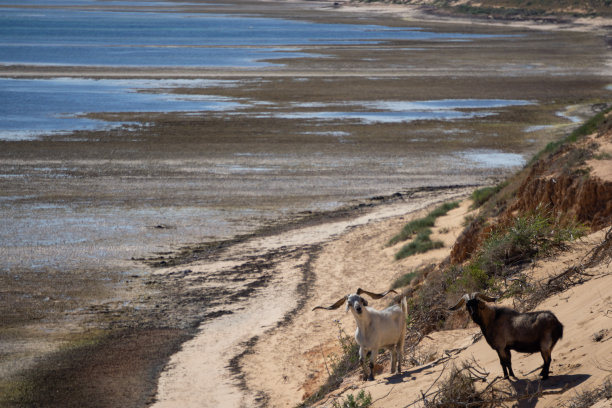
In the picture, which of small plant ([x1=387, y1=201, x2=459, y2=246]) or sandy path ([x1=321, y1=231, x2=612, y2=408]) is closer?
Answer: sandy path ([x1=321, y1=231, x2=612, y2=408])

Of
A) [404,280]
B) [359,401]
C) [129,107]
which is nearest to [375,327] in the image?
[359,401]

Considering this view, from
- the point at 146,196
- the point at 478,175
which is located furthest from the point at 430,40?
the point at 146,196

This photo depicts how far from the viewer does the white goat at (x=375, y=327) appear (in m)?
9.11

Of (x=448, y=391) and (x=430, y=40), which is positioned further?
(x=430, y=40)

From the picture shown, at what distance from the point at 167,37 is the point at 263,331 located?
267 ft

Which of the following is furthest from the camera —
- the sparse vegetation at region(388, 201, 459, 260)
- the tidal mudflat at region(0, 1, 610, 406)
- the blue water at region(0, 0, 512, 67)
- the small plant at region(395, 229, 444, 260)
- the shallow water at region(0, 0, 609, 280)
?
the blue water at region(0, 0, 512, 67)

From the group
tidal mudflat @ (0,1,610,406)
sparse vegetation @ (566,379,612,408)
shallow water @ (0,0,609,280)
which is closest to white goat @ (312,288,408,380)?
sparse vegetation @ (566,379,612,408)

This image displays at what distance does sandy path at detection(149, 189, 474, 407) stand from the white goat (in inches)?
142

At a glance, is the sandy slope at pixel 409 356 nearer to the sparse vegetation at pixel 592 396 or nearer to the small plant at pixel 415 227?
the sparse vegetation at pixel 592 396

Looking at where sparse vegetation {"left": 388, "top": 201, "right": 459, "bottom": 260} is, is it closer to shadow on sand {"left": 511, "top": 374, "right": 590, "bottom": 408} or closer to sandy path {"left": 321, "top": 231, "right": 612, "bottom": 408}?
sandy path {"left": 321, "top": 231, "right": 612, "bottom": 408}

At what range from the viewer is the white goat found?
9109 mm

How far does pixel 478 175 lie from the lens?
3161cm

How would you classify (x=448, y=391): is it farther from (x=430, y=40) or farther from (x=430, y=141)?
(x=430, y=40)

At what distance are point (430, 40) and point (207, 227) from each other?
6775 cm
